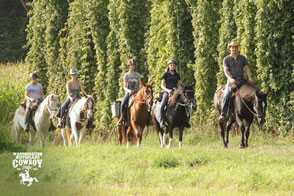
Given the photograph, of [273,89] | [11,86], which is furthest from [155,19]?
[11,86]

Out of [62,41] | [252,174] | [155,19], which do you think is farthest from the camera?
[62,41]

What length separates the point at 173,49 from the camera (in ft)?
59.9

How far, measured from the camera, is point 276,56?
1571 centimetres

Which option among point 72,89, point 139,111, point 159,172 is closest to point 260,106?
point 139,111

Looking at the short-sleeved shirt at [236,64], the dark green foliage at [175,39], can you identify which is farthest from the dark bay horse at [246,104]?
the dark green foliage at [175,39]

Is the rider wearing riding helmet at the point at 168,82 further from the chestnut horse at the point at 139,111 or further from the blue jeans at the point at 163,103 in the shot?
the chestnut horse at the point at 139,111

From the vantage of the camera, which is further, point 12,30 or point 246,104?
point 12,30

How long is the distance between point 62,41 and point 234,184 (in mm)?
14554

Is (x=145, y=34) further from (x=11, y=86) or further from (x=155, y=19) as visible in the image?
(x=11, y=86)

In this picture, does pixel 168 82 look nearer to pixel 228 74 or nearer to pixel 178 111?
pixel 178 111

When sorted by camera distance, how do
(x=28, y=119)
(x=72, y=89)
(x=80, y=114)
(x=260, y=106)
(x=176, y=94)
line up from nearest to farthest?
(x=260, y=106) < (x=176, y=94) < (x=80, y=114) < (x=72, y=89) < (x=28, y=119)

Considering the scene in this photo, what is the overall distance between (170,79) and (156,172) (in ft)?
15.7

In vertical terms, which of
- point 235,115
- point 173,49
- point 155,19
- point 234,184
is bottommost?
point 234,184

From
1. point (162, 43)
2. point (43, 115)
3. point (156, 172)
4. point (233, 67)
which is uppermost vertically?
point (162, 43)
